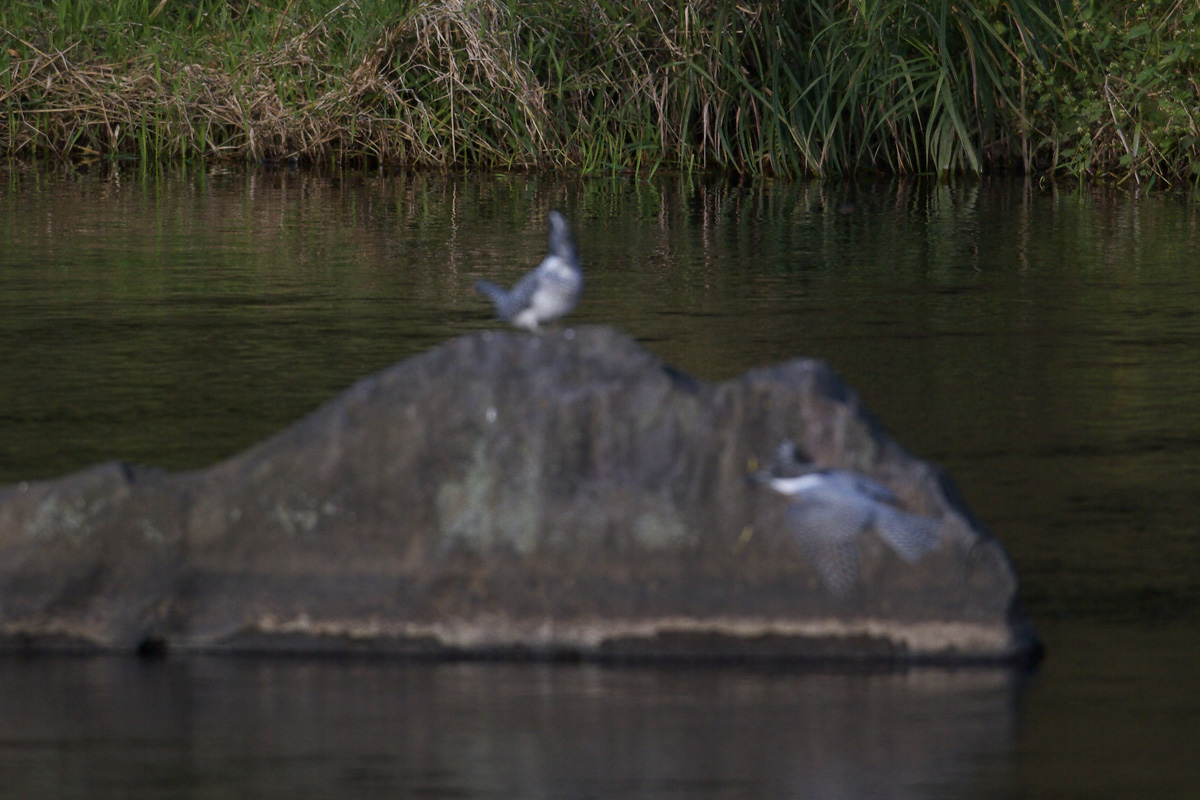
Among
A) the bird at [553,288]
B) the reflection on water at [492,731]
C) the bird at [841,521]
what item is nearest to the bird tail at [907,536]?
the bird at [841,521]

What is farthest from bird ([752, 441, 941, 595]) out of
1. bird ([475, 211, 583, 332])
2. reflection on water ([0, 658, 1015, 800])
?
bird ([475, 211, 583, 332])

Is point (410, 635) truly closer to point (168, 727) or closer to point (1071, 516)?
point (168, 727)

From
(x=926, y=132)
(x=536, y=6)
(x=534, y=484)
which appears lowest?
(x=534, y=484)

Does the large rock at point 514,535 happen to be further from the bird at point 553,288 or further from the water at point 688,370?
the bird at point 553,288

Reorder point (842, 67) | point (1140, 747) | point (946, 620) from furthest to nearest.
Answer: point (842, 67), point (946, 620), point (1140, 747)

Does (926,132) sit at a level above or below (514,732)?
above

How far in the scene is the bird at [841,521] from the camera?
4.26 metres

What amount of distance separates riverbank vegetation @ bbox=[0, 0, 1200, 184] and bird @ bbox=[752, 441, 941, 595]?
8.41 m

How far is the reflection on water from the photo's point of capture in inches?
151

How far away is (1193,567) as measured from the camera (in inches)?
195

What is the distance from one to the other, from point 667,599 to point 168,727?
110 cm

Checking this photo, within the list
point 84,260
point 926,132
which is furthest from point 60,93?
point 926,132

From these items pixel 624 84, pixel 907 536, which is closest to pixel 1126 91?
pixel 624 84

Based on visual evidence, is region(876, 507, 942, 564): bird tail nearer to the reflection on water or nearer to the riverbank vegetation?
the reflection on water
